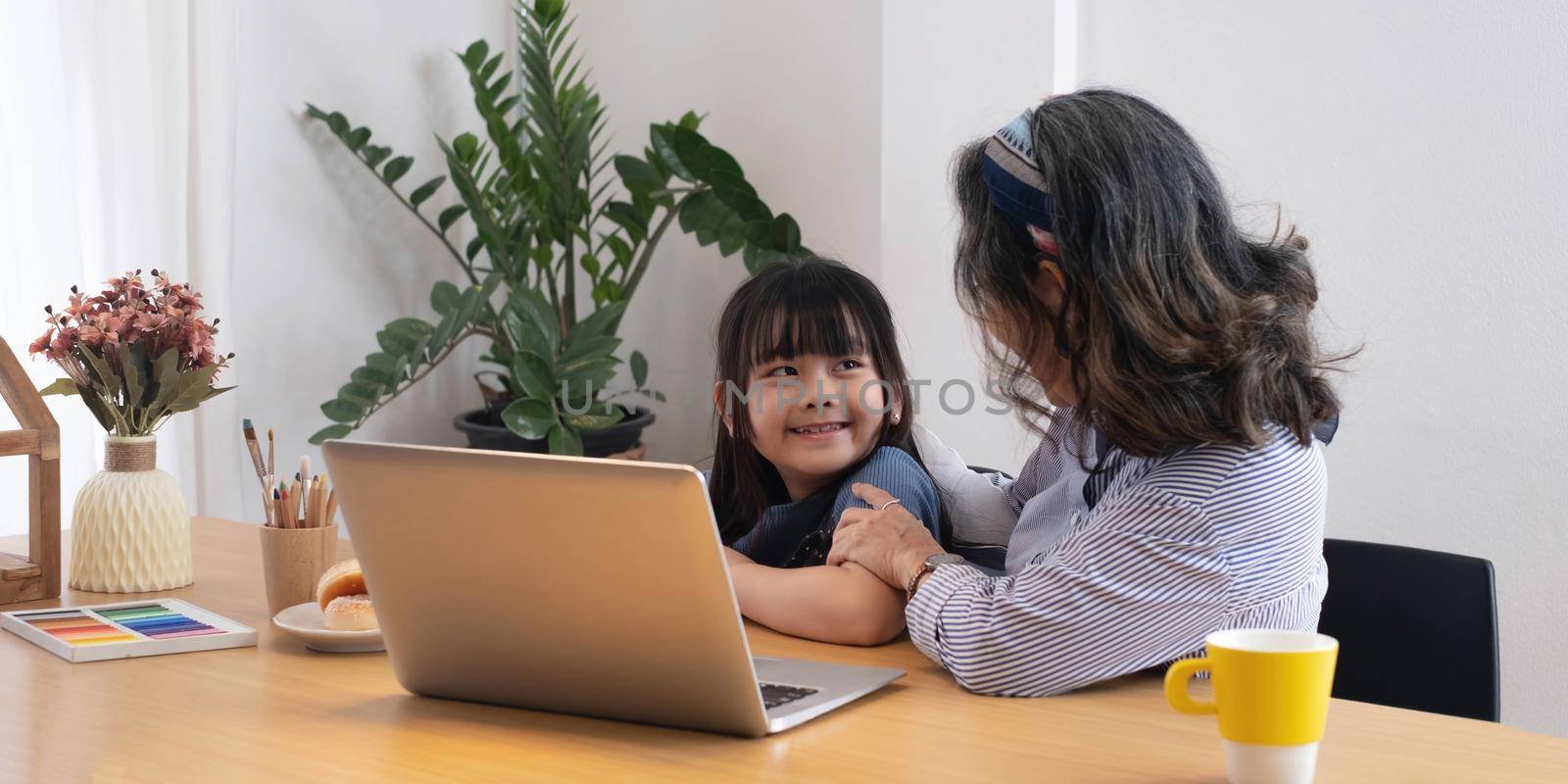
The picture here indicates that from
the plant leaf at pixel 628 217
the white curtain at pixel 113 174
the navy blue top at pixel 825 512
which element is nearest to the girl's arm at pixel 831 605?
the navy blue top at pixel 825 512

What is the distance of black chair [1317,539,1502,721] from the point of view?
4.39 feet

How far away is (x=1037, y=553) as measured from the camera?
124 centimetres

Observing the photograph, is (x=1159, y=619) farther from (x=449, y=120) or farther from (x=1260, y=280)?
(x=449, y=120)

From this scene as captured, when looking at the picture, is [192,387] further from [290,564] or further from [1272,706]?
[1272,706]

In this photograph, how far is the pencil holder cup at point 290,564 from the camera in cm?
132

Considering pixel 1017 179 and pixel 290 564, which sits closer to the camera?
pixel 1017 179

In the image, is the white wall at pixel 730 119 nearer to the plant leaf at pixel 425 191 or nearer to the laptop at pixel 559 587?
the plant leaf at pixel 425 191

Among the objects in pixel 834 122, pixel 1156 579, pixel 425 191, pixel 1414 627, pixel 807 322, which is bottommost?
pixel 1414 627

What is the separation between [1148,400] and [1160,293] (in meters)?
0.08

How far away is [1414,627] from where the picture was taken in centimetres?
139

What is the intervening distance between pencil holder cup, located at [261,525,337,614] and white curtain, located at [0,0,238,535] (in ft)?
5.01

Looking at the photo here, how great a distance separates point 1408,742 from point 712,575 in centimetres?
50

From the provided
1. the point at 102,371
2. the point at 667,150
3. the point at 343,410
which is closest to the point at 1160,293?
the point at 102,371

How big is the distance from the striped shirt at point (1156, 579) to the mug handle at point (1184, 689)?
160 millimetres
